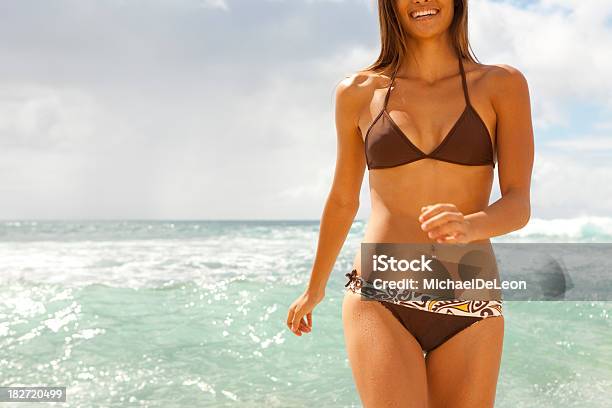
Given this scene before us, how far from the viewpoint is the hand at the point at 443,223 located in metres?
1.78

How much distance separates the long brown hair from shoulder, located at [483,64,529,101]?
209 millimetres

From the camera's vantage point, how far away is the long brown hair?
254 cm

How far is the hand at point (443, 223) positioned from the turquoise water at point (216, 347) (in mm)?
4534

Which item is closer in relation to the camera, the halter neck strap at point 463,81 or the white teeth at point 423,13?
the halter neck strap at point 463,81

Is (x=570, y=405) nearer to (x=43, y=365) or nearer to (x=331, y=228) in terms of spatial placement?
(x=331, y=228)

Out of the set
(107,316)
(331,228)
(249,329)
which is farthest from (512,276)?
(331,228)

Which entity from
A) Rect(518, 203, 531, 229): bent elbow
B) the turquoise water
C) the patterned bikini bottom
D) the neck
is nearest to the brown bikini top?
the neck

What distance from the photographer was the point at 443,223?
5.86 ft

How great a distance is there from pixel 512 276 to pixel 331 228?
1182cm

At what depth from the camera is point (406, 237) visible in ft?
7.79

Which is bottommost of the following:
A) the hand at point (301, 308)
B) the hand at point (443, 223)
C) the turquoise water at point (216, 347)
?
the turquoise water at point (216, 347)

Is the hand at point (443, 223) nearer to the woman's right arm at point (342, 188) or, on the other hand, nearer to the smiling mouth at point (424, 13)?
the woman's right arm at point (342, 188)

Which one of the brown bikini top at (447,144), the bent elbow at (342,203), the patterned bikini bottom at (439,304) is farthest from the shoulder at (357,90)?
the patterned bikini bottom at (439,304)

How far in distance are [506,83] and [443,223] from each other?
0.79 m
